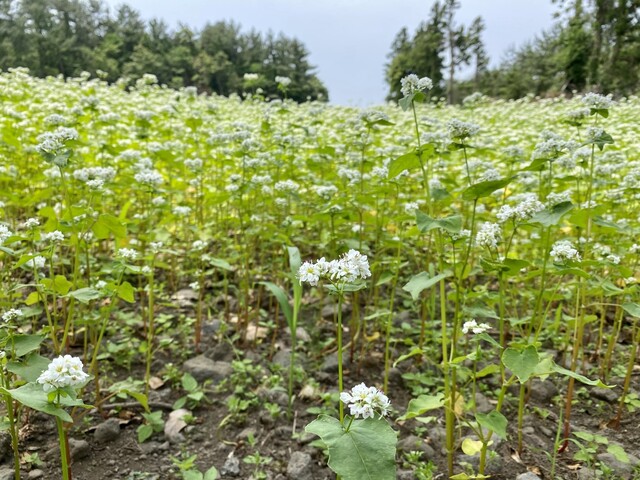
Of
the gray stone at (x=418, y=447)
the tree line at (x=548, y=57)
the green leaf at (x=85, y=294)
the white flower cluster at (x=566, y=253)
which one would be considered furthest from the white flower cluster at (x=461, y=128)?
the tree line at (x=548, y=57)

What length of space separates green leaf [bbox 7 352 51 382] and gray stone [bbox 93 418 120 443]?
0.75 m

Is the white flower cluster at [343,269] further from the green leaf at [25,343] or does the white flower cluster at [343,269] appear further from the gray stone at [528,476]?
the gray stone at [528,476]

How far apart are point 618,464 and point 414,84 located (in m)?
1.89

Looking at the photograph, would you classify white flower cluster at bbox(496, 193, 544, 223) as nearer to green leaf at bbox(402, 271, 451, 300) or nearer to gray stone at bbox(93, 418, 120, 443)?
green leaf at bbox(402, 271, 451, 300)

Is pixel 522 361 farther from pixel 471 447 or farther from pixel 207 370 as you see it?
pixel 207 370

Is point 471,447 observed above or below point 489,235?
below

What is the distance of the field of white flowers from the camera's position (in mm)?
1575

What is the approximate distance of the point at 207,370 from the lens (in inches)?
105

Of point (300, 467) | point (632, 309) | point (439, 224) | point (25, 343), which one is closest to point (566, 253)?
point (632, 309)

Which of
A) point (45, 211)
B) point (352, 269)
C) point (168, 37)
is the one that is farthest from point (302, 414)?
point (168, 37)

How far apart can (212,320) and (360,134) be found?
179 cm

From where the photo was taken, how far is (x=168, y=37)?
5228 cm

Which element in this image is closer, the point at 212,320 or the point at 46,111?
the point at 212,320

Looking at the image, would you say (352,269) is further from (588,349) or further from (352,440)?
(588,349)
